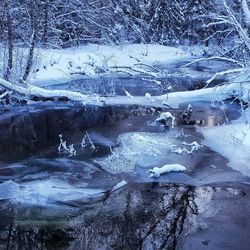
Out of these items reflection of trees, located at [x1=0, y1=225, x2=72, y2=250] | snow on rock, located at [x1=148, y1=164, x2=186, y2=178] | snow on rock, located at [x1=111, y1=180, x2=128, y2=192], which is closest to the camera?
reflection of trees, located at [x1=0, y1=225, x2=72, y2=250]

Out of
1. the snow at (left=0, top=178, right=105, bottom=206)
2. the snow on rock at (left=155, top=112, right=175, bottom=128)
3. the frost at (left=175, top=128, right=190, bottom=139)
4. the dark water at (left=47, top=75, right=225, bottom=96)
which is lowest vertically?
the snow at (left=0, top=178, right=105, bottom=206)

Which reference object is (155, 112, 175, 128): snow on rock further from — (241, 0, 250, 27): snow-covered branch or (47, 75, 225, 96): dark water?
(241, 0, 250, 27): snow-covered branch

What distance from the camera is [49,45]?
23234 millimetres

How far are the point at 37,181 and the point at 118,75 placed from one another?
12.1 m

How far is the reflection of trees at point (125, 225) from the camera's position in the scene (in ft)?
21.3

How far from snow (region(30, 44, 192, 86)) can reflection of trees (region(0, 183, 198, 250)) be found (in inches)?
316

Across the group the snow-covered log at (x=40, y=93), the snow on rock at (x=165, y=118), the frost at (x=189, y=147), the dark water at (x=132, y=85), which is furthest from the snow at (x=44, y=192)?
the dark water at (x=132, y=85)

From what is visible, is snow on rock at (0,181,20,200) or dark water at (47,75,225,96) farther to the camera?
dark water at (47,75,225,96)

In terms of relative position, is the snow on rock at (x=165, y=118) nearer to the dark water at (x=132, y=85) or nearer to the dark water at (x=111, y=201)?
the dark water at (x=111, y=201)

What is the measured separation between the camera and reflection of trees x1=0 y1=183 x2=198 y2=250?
21.3 ft

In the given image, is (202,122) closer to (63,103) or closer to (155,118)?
(155,118)

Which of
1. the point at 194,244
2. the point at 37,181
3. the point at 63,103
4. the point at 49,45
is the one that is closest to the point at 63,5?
the point at 49,45

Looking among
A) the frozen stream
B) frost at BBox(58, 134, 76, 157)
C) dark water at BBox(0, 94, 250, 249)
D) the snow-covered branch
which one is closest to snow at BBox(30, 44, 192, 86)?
the snow-covered branch

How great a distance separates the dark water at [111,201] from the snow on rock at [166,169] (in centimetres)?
13
